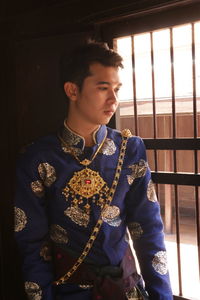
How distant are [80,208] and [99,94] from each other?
52cm

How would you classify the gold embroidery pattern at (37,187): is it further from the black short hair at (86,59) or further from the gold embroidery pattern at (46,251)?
the black short hair at (86,59)

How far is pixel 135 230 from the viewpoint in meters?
1.67

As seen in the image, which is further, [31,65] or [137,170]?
[31,65]

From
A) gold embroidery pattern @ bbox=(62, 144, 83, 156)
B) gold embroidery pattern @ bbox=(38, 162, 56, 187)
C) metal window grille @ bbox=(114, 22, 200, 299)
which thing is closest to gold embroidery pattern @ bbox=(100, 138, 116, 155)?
gold embroidery pattern @ bbox=(62, 144, 83, 156)

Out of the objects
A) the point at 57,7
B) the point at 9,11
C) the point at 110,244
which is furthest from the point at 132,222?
the point at 9,11

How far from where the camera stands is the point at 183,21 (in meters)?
1.71

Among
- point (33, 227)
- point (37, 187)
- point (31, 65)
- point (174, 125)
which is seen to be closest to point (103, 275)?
point (33, 227)

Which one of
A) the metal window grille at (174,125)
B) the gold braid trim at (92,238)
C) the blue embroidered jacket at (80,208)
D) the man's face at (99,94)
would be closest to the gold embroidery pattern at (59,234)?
the blue embroidered jacket at (80,208)

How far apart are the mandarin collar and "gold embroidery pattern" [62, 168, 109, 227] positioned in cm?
15

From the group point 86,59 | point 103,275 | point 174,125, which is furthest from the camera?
point 174,125

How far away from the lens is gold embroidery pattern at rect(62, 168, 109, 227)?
1550 mm

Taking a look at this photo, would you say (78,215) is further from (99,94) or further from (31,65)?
(31,65)

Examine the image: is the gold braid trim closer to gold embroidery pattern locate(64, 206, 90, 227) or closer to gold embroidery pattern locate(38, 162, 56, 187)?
gold embroidery pattern locate(64, 206, 90, 227)

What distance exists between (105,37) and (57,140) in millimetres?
690
